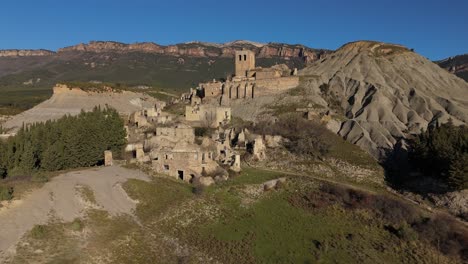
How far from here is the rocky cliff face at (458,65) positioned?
17123 cm

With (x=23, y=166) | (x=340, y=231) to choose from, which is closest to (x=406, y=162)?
(x=340, y=231)

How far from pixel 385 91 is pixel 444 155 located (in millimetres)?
35637

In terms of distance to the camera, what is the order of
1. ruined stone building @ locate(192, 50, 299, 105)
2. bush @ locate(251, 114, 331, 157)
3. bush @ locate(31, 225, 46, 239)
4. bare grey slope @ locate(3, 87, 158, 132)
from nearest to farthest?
bush @ locate(31, 225, 46, 239) → bush @ locate(251, 114, 331, 157) → ruined stone building @ locate(192, 50, 299, 105) → bare grey slope @ locate(3, 87, 158, 132)

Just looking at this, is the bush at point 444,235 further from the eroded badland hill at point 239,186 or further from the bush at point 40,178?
the bush at point 40,178

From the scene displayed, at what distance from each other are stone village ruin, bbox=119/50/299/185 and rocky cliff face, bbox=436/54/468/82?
106554mm

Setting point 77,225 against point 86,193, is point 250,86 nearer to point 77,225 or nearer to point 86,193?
point 86,193

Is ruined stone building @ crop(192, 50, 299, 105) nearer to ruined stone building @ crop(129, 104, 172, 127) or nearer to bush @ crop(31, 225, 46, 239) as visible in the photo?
ruined stone building @ crop(129, 104, 172, 127)

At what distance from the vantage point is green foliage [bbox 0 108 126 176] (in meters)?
45.1

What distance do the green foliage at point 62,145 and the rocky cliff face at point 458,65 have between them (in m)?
146

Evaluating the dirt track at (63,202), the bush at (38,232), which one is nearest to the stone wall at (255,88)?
the dirt track at (63,202)

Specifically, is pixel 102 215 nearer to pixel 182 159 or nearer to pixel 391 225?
pixel 182 159

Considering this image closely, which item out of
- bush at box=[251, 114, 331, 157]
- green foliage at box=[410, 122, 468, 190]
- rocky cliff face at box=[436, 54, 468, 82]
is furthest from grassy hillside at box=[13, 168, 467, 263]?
rocky cliff face at box=[436, 54, 468, 82]

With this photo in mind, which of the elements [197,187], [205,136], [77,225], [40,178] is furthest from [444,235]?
[205,136]

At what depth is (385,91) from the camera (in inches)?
3221
